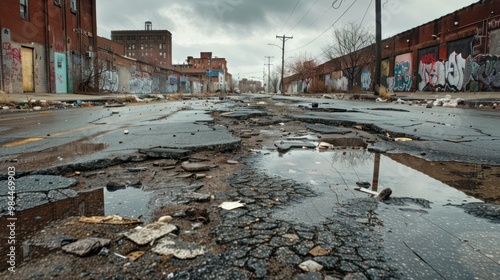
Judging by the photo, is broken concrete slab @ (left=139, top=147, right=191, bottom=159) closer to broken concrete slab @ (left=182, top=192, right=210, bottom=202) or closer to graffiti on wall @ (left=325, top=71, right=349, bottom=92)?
broken concrete slab @ (left=182, top=192, right=210, bottom=202)

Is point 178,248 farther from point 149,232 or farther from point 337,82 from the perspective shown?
point 337,82

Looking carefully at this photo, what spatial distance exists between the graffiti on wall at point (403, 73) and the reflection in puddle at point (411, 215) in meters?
28.2

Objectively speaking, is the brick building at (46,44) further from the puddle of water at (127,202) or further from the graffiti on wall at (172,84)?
the graffiti on wall at (172,84)

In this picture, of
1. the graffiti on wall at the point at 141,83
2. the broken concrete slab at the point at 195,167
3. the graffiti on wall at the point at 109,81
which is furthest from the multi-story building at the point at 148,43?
the broken concrete slab at the point at 195,167

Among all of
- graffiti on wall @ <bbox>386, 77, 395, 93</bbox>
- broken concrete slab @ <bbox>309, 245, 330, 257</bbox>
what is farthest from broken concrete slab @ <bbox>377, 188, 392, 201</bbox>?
graffiti on wall @ <bbox>386, 77, 395, 93</bbox>

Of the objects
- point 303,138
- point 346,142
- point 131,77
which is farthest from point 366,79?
point 346,142

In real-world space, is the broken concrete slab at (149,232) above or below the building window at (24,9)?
below

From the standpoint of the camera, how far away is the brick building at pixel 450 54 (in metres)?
19.0

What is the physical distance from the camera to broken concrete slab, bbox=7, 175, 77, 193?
2172mm

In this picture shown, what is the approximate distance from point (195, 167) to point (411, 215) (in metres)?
1.66

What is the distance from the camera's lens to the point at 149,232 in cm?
154

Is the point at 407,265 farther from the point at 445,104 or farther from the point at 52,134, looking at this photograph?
the point at 445,104

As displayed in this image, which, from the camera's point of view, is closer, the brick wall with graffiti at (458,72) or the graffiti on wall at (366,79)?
the brick wall with graffiti at (458,72)

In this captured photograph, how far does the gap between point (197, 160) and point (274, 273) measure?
2.06m
